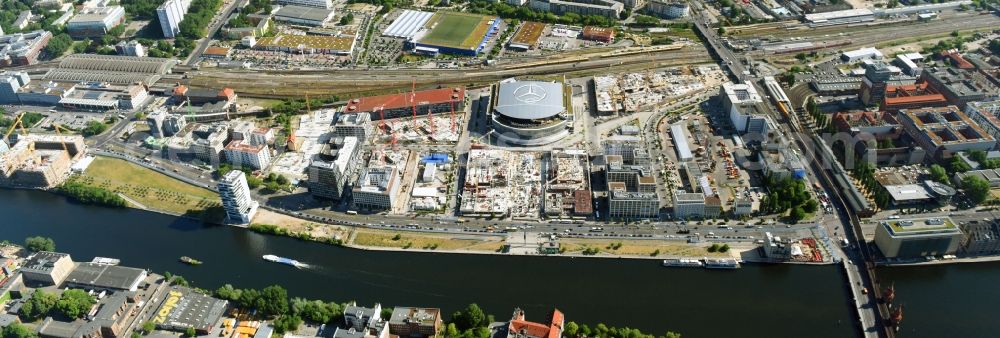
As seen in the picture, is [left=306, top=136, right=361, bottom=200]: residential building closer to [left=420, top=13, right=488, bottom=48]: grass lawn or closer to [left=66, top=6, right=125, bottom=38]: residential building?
[left=420, top=13, right=488, bottom=48]: grass lawn

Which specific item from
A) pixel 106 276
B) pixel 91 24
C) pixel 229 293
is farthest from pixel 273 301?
pixel 91 24

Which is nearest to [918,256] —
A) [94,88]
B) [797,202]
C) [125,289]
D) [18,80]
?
[797,202]

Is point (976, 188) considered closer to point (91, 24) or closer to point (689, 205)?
point (689, 205)

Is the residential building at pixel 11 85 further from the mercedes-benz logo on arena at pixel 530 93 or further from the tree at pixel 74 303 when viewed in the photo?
the mercedes-benz logo on arena at pixel 530 93

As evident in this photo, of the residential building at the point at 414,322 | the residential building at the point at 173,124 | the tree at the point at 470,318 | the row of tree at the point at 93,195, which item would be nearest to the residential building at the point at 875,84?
the tree at the point at 470,318

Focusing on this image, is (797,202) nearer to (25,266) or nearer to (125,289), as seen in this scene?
(125,289)
